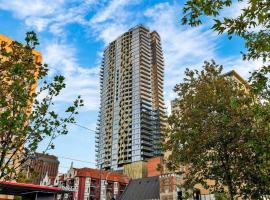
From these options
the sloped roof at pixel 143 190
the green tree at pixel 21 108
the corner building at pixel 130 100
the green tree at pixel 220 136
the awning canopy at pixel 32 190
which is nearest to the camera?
the green tree at pixel 21 108

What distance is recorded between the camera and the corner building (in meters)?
140

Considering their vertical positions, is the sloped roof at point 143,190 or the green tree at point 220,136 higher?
the green tree at point 220,136

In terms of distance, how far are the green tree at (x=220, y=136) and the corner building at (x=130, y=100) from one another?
114711 millimetres

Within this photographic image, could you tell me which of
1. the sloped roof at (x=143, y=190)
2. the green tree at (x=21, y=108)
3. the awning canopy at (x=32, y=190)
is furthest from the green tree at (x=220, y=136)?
the sloped roof at (x=143, y=190)

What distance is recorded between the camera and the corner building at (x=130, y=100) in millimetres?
139625

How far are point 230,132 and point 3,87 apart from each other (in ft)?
42.5

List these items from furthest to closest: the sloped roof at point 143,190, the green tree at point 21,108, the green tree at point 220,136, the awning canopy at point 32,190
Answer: the sloped roof at point 143,190, the awning canopy at point 32,190, the green tree at point 220,136, the green tree at point 21,108

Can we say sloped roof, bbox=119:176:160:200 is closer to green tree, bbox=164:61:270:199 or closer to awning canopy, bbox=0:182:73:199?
awning canopy, bbox=0:182:73:199

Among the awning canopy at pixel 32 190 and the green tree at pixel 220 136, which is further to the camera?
the awning canopy at pixel 32 190

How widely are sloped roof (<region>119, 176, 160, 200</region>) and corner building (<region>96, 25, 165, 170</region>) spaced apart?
6005 cm

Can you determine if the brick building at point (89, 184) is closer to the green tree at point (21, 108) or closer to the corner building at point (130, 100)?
the corner building at point (130, 100)

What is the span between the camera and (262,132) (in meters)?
16.8

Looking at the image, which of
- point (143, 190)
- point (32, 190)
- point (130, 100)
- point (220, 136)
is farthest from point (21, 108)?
point (130, 100)

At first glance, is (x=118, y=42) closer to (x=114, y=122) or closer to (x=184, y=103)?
(x=114, y=122)
